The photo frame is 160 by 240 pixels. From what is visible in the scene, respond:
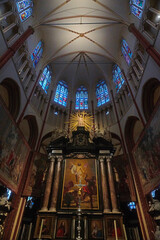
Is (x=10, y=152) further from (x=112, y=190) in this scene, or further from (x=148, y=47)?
(x=148, y=47)

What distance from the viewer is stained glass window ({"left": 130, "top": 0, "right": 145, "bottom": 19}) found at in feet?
39.9

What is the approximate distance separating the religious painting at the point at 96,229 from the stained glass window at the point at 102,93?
45.6 ft

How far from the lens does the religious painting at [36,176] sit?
37.9 ft

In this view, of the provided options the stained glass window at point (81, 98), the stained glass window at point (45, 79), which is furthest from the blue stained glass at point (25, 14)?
the stained glass window at point (81, 98)

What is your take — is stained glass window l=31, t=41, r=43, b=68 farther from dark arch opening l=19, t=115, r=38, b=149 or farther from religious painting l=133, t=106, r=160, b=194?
religious painting l=133, t=106, r=160, b=194

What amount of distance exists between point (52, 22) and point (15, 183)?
16019 millimetres

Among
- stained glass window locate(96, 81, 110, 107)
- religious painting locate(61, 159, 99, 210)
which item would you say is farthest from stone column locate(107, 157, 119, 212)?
stained glass window locate(96, 81, 110, 107)

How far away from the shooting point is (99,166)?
10750 millimetres

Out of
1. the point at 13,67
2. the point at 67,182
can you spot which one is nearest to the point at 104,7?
the point at 13,67

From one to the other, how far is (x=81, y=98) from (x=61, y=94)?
9.59 ft

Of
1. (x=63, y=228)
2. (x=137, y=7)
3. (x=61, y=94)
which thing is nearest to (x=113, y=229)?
(x=63, y=228)

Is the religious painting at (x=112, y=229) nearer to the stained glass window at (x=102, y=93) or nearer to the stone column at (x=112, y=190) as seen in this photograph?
the stone column at (x=112, y=190)

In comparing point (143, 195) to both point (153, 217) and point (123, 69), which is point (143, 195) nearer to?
point (153, 217)

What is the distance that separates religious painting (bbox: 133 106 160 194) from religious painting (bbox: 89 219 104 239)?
13.7 feet
